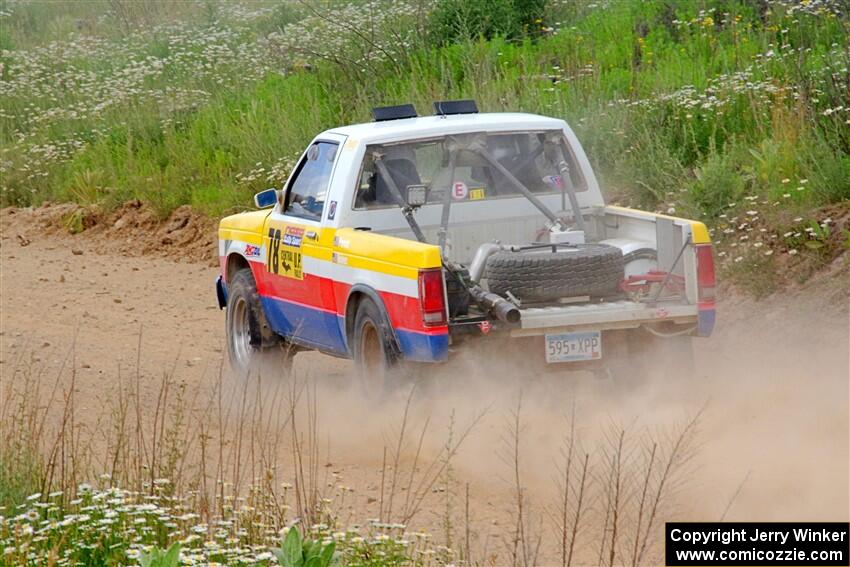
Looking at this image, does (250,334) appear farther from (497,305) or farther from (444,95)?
(444,95)

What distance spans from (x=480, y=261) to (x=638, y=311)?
1.05 metres

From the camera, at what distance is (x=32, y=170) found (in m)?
21.1

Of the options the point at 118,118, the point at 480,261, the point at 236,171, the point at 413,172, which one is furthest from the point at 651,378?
the point at 118,118

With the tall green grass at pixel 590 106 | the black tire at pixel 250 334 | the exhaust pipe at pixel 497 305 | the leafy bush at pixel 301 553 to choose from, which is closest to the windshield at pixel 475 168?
the exhaust pipe at pixel 497 305

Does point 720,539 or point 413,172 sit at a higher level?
point 413,172

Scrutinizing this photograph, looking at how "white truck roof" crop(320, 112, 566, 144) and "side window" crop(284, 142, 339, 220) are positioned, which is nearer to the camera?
"white truck roof" crop(320, 112, 566, 144)

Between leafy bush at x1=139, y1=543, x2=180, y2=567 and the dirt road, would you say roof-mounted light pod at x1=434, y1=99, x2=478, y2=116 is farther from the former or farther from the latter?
leafy bush at x1=139, y1=543, x2=180, y2=567

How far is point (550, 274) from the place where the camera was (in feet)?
28.5

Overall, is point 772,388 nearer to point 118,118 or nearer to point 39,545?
point 39,545

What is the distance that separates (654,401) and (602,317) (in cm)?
63

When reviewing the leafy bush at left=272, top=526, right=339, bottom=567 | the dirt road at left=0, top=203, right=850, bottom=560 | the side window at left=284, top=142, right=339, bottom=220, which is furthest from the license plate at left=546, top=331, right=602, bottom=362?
the leafy bush at left=272, top=526, right=339, bottom=567

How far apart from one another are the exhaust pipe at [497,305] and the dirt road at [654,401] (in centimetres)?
38

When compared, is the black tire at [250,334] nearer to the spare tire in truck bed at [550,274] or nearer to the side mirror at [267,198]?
the side mirror at [267,198]

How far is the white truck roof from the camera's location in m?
9.81
